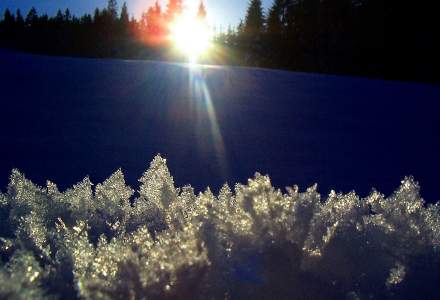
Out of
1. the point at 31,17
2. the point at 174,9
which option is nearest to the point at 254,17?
the point at 174,9

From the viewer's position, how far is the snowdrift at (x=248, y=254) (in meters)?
0.94

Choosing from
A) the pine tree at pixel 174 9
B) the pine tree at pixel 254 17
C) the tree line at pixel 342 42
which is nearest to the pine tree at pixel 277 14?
the tree line at pixel 342 42

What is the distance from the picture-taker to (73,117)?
5.23 meters

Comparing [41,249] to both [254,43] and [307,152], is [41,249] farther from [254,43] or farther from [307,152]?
[254,43]

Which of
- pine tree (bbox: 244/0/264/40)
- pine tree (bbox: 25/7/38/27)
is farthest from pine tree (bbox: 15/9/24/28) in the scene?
pine tree (bbox: 244/0/264/40)

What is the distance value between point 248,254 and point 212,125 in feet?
12.9

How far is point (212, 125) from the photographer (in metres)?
5.05

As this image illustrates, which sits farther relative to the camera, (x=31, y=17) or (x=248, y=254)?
(x=31, y=17)

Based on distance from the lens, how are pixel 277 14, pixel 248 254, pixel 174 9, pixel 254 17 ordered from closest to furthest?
1. pixel 248 254
2. pixel 277 14
3. pixel 254 17
4. pixel 174 9

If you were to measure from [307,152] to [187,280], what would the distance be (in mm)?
3994

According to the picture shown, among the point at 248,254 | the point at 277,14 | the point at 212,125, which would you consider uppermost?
the point at 277,14

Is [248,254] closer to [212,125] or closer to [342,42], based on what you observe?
[212,125]

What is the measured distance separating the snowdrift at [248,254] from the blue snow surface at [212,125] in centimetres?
307

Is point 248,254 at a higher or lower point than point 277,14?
lower
